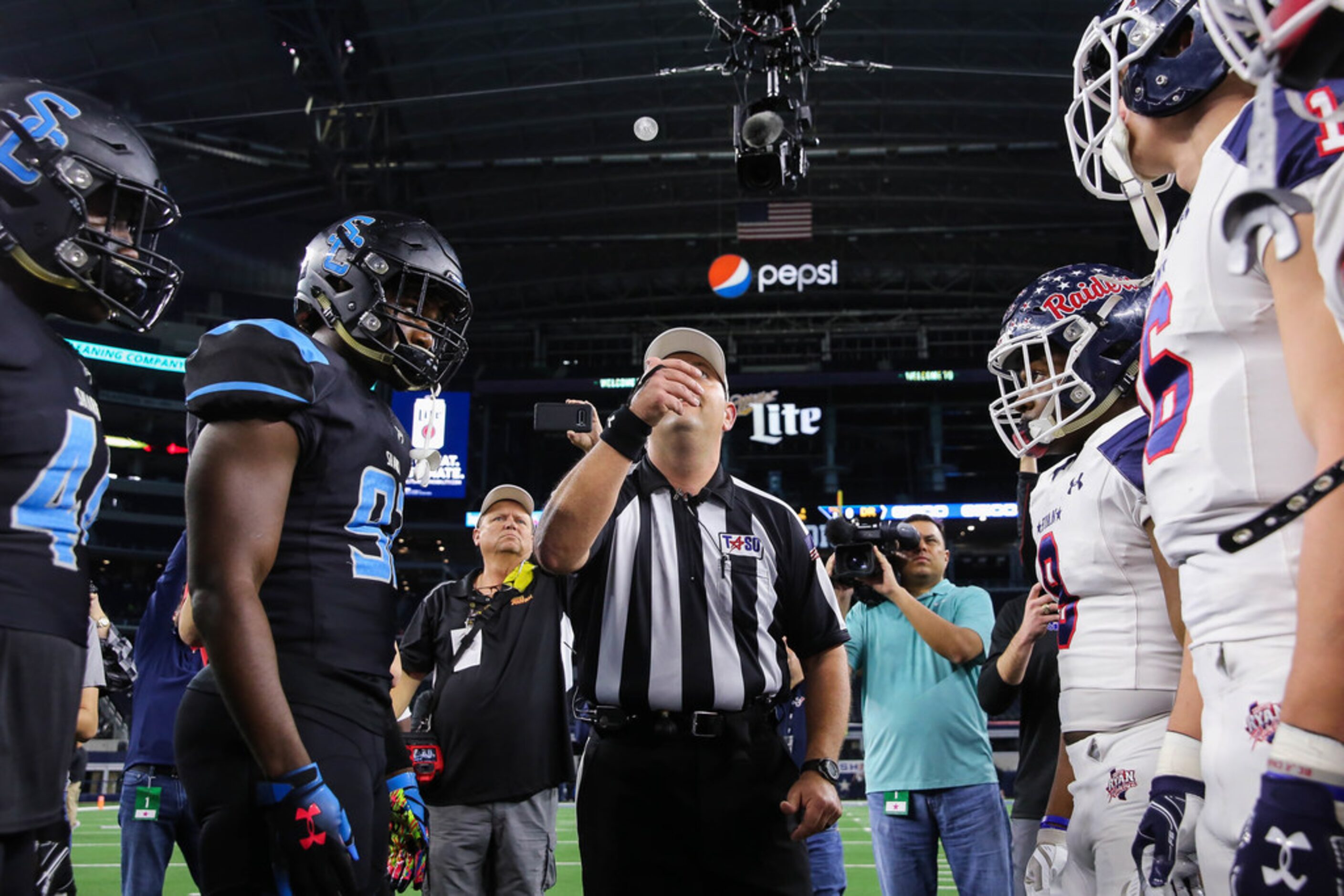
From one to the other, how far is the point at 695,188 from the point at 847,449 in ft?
32.4

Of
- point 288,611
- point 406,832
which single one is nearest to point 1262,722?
point 288,611

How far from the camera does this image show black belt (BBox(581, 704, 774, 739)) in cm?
249

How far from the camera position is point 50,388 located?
176 centimetres

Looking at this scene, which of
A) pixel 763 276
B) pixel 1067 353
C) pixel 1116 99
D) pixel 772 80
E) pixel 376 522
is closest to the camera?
pixel 1116 99

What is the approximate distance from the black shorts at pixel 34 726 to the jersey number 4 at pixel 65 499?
154mm

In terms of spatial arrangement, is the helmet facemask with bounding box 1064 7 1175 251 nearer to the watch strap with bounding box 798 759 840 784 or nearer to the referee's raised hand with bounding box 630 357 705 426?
the referee's raised hand with bounding box 630 357 705 426

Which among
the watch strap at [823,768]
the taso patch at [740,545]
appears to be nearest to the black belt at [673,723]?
the watch strap at [823,768]

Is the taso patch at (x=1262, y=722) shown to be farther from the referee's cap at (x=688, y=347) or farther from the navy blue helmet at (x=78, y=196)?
the navy blue helmet at (x=78, y=196)

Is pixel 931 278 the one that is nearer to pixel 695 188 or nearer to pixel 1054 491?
pixel 695 188

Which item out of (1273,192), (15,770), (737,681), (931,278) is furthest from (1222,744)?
(931,278)

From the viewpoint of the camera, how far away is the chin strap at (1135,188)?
1.92 m

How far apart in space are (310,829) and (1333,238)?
178 cm

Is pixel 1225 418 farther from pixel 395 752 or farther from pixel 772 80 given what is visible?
pixel 772 80

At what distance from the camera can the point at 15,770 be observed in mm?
1612
